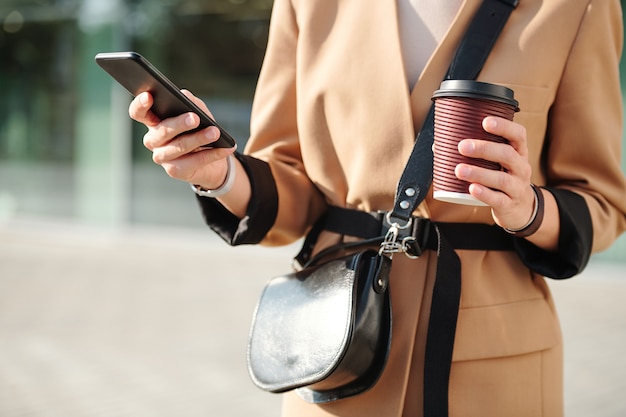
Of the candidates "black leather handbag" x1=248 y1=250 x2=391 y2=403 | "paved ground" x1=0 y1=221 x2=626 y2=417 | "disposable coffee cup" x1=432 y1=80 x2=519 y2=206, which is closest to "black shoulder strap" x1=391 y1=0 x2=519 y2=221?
"black leather handbag" x1=248 y1=250 x2=391 y2=403

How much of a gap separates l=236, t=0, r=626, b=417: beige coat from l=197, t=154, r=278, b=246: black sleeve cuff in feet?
0.13

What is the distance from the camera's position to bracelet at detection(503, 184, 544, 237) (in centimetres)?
137

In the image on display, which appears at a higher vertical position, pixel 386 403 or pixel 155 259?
pixel 386 403

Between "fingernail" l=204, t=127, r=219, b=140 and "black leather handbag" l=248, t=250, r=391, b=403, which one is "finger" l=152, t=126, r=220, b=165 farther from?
"black leather handbag" l=248, t=250, r=391, b=403

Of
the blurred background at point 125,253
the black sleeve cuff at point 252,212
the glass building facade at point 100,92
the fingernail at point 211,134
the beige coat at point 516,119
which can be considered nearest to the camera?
the fingernail at point 211,134

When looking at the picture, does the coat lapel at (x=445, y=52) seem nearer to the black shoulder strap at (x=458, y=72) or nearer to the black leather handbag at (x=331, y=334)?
the black shoulder strap at (x=458, y=72)

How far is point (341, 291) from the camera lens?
1440 mm

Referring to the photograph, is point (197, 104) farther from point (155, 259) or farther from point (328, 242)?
point (155, 259)

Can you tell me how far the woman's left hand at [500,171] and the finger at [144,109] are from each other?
531mm

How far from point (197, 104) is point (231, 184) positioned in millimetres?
216

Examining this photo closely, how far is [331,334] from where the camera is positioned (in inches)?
55.8

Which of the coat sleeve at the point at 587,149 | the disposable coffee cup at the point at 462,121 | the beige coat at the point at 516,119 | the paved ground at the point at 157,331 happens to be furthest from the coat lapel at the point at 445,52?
the paved ground at the point at 157,331

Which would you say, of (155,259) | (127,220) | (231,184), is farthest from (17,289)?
(231,184)

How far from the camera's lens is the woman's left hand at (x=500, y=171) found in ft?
3.76
